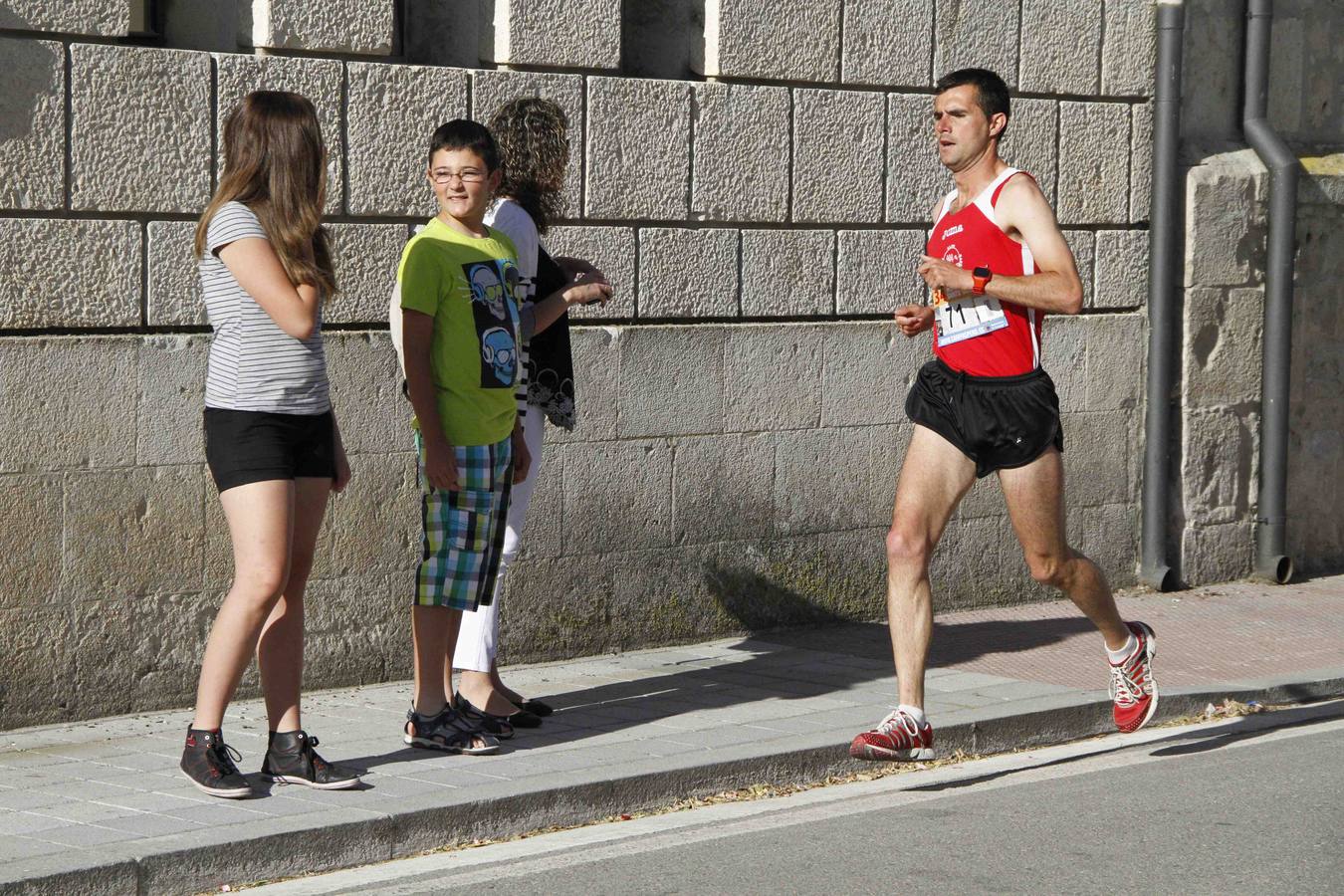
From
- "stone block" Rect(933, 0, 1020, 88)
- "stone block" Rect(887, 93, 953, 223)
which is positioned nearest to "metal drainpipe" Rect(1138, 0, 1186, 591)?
"stone block" Rect(933, 0, 1020, 88)

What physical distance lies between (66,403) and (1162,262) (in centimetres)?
550

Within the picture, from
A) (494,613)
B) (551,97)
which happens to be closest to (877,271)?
(551,97)

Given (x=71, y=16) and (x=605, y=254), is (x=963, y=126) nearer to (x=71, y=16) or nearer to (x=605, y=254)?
(x=605, y=254)

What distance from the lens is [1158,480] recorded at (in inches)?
384

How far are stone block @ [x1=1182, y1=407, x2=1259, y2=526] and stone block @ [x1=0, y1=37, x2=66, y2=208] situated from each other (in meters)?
5.74

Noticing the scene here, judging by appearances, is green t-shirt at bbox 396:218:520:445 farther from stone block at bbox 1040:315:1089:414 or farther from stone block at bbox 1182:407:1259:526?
stone block at bbox 1182:407:1259:526

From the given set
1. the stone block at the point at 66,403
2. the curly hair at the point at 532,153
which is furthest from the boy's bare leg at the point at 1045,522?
the stone block at the point at 66,403

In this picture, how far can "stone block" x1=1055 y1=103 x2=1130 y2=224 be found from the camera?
9555 millimetres

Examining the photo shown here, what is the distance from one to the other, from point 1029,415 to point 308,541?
222cm

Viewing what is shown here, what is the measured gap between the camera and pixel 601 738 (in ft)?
20.9

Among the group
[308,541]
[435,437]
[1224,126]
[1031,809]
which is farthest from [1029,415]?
[1224,126]

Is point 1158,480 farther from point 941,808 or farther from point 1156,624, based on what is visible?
point 941,808

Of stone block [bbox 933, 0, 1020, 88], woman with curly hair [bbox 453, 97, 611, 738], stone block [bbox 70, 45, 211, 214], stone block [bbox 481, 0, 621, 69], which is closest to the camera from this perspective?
woman with curly hair [bbox 453, 97, 611, 738]

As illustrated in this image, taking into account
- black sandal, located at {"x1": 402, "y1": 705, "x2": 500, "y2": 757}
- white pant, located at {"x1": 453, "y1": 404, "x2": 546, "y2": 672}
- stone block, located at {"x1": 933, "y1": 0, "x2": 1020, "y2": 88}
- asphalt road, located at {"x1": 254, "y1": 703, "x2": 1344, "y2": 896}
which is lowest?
asphalt road, located at {"x1": 254, "y1": 703, "x2": 1344, "y2": 896}
